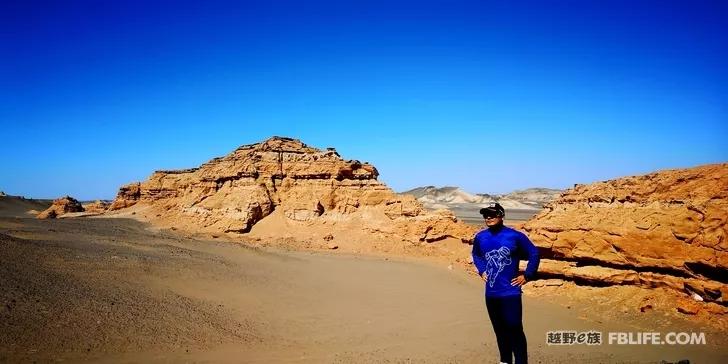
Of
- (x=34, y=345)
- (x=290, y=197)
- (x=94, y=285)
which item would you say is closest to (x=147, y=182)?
(x=290, y=197)

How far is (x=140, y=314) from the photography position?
24.2 feet

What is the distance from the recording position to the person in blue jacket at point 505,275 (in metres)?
4.50

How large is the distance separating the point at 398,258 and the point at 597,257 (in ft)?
36.4

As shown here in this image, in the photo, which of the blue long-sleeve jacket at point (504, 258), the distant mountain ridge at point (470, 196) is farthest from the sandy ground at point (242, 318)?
the distant mountain ridge at point (470, 196)

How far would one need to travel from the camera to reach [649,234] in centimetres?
857

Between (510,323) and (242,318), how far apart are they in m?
5.71

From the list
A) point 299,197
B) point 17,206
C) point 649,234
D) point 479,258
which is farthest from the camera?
point 17,206

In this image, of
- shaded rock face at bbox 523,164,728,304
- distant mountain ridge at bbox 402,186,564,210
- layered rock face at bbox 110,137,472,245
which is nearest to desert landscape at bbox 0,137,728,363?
shaded rock face at bbox 523,164,728,304

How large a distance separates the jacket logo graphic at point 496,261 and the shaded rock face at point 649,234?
572 centimetres

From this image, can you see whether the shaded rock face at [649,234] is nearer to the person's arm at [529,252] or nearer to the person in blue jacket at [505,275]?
the person's arm at [529,252]

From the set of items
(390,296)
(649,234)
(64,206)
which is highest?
(64,206)

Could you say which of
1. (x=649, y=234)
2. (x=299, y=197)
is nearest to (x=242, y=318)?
(x=649, y=234)

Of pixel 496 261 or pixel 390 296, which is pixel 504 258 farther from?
pixel 390 296

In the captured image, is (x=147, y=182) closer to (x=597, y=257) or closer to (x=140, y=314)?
(x=140, y=314)
